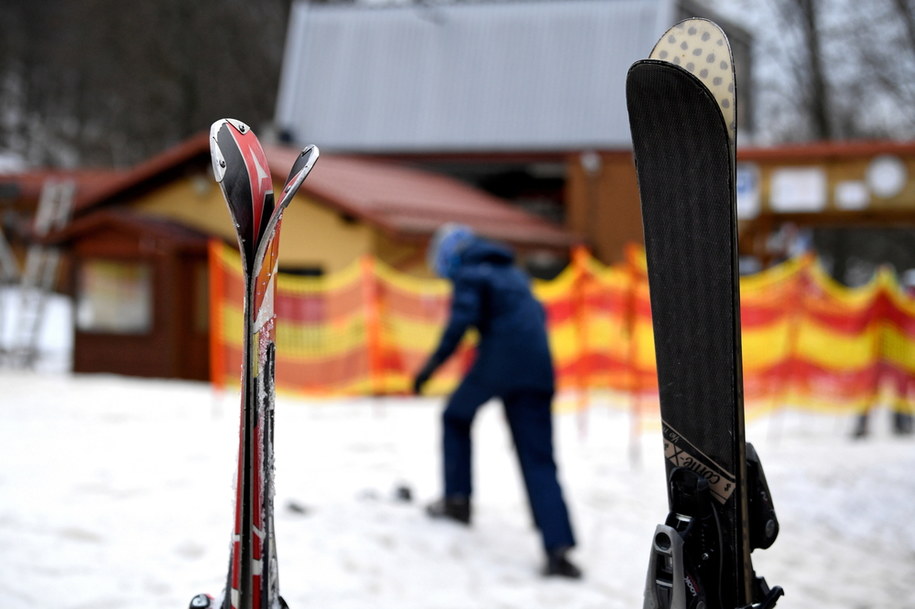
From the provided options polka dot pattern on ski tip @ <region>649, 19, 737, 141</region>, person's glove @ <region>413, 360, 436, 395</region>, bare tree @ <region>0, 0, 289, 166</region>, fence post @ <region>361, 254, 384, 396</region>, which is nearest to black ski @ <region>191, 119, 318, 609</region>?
polka dot pattern on ski tip @ <region>649, 19, 737, 141</region>

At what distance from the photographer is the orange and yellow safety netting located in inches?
389

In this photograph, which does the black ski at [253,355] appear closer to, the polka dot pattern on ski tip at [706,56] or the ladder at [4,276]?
the polka dot pattern on ski tip at [706,56]

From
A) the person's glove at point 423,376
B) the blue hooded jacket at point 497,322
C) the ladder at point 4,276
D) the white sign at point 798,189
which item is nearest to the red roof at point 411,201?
the white sign at point 798,189

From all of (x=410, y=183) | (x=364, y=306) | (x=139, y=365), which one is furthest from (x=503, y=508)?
(x=410, y=183)

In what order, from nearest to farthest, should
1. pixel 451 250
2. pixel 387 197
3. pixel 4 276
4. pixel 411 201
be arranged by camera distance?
pixel 451 250 → pixel 387 197 → pixel 411 201 → pixel 4 276

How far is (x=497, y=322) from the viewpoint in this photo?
538cm

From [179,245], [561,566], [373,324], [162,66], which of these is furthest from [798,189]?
[162,66]

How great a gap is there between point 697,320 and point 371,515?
137 inches

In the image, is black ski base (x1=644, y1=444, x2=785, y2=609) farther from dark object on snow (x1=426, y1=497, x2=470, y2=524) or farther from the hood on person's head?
dark object on snow (x1=426, y1=497, x2=470, y2=524)

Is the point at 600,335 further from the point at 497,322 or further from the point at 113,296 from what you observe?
the point at 113,296

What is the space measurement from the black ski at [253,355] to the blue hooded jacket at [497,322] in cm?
262

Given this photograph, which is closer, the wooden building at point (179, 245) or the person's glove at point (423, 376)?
the person's glove at point (423, 376)

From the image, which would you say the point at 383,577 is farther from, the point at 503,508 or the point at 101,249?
the point at 101,249

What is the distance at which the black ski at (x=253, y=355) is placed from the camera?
8.66 ft
